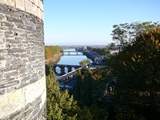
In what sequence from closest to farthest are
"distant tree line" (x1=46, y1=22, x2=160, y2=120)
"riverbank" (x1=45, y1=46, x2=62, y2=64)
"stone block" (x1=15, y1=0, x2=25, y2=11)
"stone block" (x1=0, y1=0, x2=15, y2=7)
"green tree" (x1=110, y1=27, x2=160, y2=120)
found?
"stone block" (x1=0, y1=0, x2=15, y2=7)
"stone block" (x1=15, y1=0, x2=25, y2=11)
"distant tree line" (x1=46, y1=22, x2=160, y2=120)
"green tree" (x1=110, y1=27, x2=160, y2=120)
"riverbank" (x1=45, y1=46, x2=62, y2=64)

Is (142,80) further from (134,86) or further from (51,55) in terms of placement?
(51,55)

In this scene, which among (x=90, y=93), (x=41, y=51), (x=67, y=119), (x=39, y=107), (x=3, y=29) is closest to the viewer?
(x=3, y=29)

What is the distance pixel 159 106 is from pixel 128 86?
9.23 feet

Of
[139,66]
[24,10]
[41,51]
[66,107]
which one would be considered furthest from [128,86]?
[24,10]

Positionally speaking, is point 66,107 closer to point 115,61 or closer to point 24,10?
point 115,61

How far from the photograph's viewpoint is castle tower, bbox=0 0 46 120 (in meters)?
6.82

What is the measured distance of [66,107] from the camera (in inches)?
969

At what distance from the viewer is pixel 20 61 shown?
7598mm

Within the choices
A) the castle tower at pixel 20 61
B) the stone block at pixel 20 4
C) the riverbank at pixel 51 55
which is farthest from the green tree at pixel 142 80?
the riverbank at pixel 51 55

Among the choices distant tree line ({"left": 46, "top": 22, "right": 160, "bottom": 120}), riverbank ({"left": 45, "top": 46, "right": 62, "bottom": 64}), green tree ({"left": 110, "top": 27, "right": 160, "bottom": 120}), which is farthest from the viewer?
riverbank ({"left": 45, "top": 46, "right": 62, "bottom": 64})

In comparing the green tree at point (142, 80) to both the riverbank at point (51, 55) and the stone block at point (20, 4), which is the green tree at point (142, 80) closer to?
the stone block at point (20, 4)

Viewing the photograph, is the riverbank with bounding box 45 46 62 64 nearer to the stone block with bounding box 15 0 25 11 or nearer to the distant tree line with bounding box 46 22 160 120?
the distant tree line with bounding box 46 22 160 120

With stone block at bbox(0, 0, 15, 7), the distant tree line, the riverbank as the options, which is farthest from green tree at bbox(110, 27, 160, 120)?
the riverbank

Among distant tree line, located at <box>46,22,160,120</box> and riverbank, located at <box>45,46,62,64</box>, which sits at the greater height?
distant tree line, located at <box>46,22,160,120</box>
